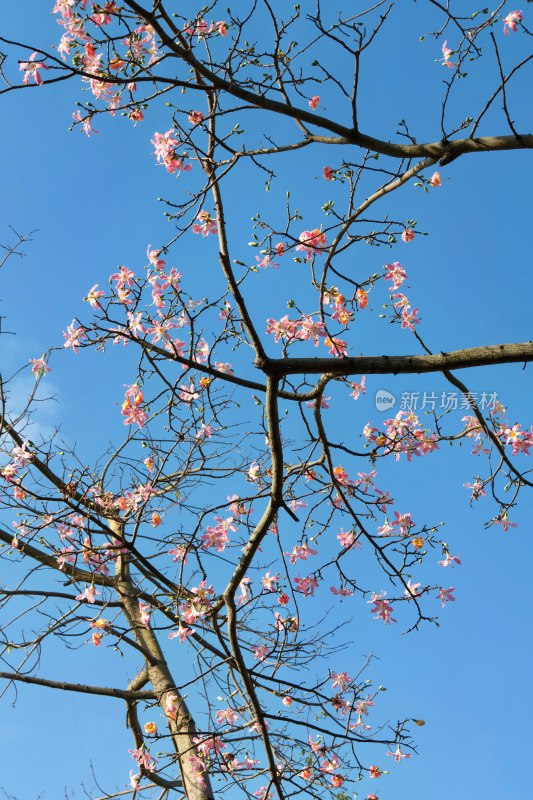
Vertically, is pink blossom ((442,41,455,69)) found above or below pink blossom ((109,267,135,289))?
above

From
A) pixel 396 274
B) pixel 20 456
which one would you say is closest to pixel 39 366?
pixel 20 456

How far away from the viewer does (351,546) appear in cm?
354

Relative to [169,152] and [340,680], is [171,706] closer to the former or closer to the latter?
[340,680]

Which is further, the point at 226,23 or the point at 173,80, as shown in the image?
the point at 226,23

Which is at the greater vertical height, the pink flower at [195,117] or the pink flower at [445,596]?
the pink flower at [195,117]

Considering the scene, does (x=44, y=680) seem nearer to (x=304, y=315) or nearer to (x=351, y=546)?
(x=351, y=546)

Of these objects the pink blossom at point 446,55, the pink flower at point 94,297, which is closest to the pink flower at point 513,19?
the pink blossom at point 446,55

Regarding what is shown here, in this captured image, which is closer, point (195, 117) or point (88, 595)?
point (195, 117)

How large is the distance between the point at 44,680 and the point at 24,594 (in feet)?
1.76

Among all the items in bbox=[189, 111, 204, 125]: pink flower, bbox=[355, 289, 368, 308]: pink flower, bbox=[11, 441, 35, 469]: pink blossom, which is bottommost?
bbox=[11, 441, 35, 469]: pink blossom

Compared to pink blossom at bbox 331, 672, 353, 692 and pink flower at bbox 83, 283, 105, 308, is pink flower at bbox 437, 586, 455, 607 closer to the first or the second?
pink blossom at bbox 331, 672, 353, 692

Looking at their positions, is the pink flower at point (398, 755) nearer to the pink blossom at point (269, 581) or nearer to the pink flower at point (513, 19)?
the pink blossom at point (269, 581)

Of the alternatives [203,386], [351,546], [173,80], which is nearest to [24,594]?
[203,386]

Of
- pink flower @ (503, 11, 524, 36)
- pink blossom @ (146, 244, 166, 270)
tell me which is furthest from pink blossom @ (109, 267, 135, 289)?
pink flower @ (503, 11, 524, 36)
